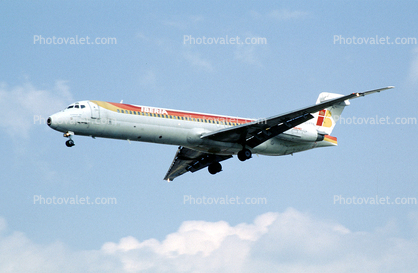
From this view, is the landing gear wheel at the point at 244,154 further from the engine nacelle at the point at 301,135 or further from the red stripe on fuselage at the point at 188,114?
the engine nacelle at the point at 301,135

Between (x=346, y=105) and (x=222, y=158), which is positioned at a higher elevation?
(x=346, y=105)

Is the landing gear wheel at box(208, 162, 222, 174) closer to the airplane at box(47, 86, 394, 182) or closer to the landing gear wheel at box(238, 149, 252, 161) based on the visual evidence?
the airplane at box(47, 86, 394, 182)

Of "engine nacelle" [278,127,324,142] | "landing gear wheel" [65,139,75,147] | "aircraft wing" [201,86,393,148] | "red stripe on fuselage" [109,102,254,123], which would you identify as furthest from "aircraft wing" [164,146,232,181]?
"landing gear wheel" [65,139,75,147]

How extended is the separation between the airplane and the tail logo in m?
0.33

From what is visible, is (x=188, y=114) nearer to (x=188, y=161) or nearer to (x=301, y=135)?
(x=188, y=161)

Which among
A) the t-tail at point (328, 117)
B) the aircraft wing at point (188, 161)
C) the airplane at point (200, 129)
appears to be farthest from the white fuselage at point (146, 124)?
the t-tail at point (328, 117)

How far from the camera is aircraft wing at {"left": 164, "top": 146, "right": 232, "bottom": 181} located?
3984 centimetres

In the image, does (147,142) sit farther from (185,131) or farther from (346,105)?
(346,105)

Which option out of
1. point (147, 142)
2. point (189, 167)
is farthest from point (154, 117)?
point (189, 167)

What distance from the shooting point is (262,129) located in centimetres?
3509

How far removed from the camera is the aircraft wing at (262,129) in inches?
1320

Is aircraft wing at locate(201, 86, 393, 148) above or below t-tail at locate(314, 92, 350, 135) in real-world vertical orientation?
below

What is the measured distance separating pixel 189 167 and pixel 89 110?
11.8 metres

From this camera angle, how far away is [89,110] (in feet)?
104
